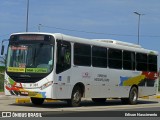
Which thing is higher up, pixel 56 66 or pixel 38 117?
pixel 56 66

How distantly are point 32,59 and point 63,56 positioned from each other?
1355 mm

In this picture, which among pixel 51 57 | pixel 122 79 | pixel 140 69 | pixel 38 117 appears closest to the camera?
pixel 38 117

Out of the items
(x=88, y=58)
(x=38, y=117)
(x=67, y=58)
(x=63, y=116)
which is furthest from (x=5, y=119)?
(x=88, y=58)

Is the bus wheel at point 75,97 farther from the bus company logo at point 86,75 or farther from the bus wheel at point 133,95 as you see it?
the bus wheel at point 133,95

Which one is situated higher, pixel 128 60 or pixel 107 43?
pixel 107 43

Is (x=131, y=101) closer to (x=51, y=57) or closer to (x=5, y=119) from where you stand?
(x=51, y=57)

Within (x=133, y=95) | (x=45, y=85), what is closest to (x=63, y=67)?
(x=45, y=85)

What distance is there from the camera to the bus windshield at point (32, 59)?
1973cm

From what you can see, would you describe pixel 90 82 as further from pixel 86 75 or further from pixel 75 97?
pixel 75 97

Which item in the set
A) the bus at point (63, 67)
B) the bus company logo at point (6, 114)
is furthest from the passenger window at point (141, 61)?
the bus company logo at point (6, 114)

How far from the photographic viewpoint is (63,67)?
2025 cm

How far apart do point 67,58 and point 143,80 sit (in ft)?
27.8

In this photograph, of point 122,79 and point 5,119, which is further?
point 122,79

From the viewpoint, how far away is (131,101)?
26.5 meters
